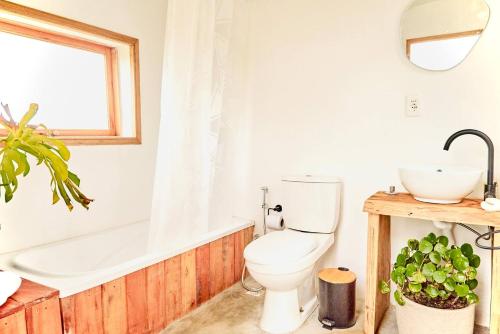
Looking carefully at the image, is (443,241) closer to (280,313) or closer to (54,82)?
(280,313)

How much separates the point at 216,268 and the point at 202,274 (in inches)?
5.5

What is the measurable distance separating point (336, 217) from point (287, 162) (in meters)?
0.53

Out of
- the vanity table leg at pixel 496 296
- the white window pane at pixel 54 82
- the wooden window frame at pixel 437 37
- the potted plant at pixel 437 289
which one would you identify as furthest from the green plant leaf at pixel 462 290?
the white window pane at pixel 54 82

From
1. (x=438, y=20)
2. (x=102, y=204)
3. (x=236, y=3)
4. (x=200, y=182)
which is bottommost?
(x=102, y=204)

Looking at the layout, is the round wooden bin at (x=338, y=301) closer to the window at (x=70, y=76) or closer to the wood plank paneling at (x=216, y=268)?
the wood plank paneling at (x=216, y=268)

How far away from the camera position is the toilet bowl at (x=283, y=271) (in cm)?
177

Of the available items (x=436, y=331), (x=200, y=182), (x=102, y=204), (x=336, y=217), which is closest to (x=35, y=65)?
(x=102, y=204)

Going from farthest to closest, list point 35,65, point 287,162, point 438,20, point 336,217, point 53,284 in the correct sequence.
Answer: point 287,162
point 336,217
point 35,65
point 438,20
point 53,284

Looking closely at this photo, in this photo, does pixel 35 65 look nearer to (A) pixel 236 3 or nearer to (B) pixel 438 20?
(A) pixel 236 3

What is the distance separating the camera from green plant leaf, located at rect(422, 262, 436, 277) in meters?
1.63

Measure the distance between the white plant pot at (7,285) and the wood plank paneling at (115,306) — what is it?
1.09 feet

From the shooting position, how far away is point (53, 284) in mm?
1430

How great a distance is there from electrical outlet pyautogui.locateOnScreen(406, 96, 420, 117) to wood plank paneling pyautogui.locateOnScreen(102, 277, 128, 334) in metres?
1.76

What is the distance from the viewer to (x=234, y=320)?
78.5 inches
